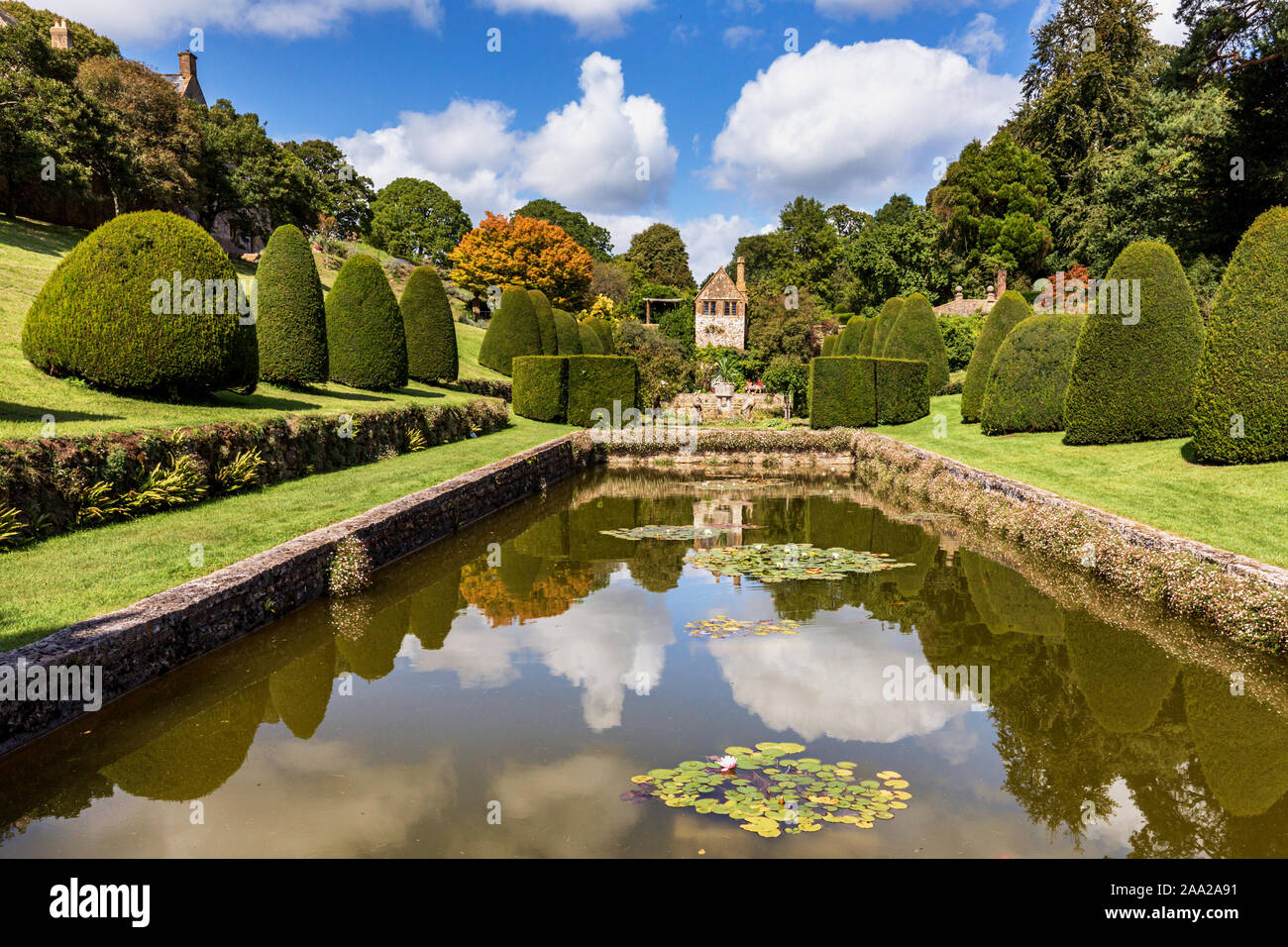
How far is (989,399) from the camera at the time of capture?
17828 millimetres

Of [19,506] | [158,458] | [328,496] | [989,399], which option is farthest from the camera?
[989,399]

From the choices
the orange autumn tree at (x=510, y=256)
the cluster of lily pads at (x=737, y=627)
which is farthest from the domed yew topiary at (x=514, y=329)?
the cluster of lily pads at (x=737, y=627)

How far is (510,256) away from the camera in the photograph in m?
48.4

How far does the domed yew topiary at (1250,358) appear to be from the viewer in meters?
10.1

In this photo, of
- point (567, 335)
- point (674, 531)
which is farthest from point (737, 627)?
point (567, 335)

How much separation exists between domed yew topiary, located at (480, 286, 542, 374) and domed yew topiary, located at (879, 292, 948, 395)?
13532mm

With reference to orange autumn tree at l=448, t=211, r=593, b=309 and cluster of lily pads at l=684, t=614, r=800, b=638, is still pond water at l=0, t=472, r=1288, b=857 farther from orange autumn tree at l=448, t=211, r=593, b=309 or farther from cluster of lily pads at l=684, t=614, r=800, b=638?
orange autumn tree at l=448, t=211, r=593, b=309

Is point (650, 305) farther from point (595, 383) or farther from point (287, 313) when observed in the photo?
point (287, 313)

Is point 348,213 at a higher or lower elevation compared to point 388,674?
higher

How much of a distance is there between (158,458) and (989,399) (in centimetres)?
1652

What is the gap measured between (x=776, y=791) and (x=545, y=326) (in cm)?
2882
